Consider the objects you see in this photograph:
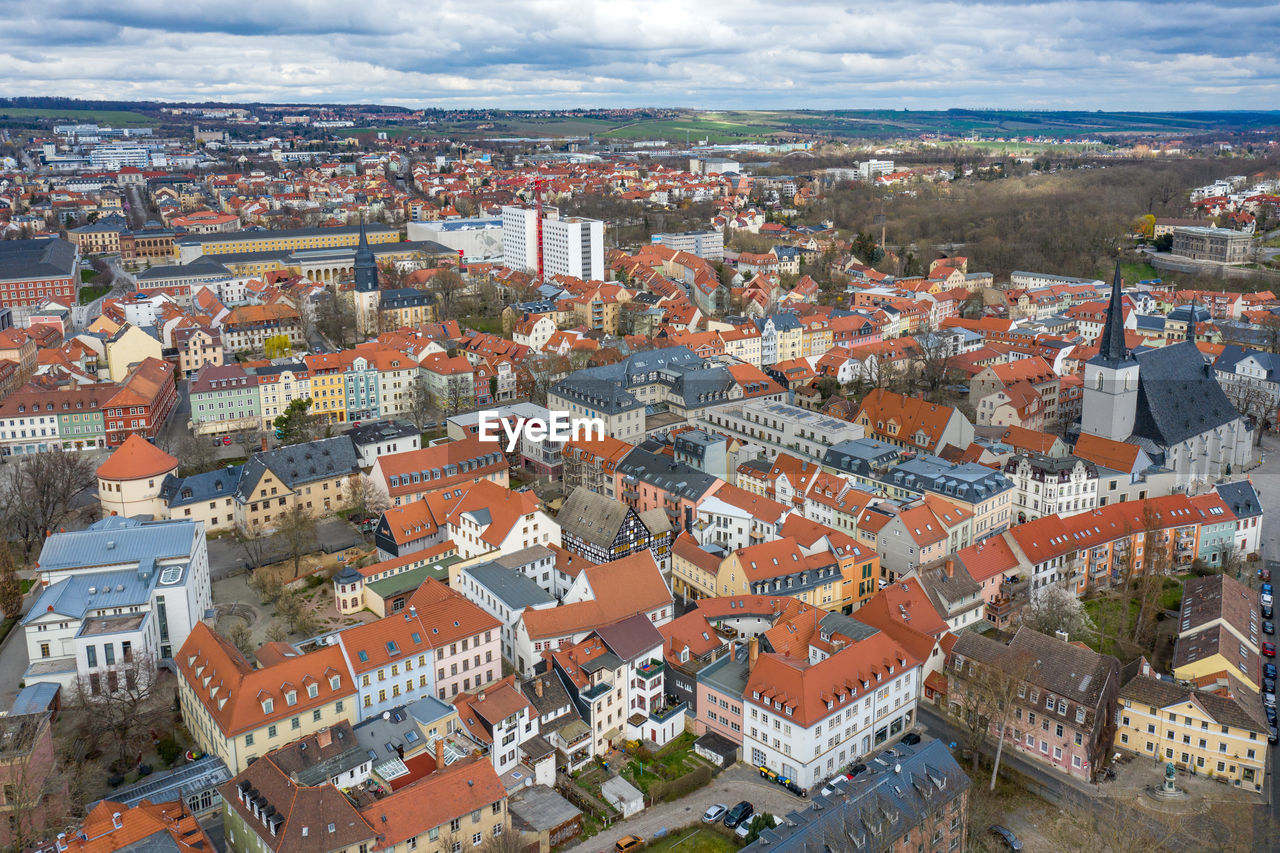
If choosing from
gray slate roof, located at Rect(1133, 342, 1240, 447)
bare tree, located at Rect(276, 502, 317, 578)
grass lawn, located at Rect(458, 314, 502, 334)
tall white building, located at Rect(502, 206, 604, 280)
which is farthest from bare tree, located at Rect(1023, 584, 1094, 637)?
tall white building, located at Rect(502, 206, 604, 280)

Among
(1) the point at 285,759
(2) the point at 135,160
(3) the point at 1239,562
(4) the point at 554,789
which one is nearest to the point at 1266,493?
(3) the point at 1239,562

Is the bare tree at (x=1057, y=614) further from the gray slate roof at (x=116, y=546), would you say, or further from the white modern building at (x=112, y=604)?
the gray slate roof at (x=116, y=546)

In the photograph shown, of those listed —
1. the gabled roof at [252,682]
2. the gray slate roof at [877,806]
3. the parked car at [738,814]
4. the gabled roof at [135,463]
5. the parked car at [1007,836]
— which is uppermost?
the gabled roof at [135,463]

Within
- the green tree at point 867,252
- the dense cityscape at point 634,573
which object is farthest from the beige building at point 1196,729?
the green tree at point 867,252

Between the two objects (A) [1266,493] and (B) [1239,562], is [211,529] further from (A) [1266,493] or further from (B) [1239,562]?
(A) [1266,493]

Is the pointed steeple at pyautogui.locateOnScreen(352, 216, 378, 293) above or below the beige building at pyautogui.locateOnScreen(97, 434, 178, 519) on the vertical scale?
above

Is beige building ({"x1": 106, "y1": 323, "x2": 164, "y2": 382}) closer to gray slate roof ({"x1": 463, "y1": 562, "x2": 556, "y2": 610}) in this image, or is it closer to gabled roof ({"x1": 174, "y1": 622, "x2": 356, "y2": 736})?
gray slate roof ({"x1": 463, "y1": 562, "x2": 556, "y2": 610})
